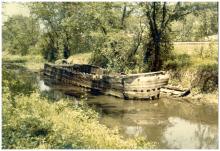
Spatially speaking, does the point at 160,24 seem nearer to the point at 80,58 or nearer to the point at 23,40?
the point at 80,58

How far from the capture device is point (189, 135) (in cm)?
1922

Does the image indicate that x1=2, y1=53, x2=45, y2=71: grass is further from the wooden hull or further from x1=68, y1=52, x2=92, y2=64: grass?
the wooden hull

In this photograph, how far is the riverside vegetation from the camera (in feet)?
46.6

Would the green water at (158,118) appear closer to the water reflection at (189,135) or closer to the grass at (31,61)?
the water reflection at (189,135)

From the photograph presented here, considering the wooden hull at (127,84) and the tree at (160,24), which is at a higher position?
the tree at (160,24)

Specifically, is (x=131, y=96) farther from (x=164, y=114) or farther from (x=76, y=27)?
(x=76, y=27)

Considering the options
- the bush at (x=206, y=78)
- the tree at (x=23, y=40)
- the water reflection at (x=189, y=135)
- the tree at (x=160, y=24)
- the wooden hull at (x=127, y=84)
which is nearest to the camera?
the water reflection at (x=189, y=135)

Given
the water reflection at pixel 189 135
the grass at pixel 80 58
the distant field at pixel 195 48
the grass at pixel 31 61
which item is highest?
the distant field at pixel 195 48

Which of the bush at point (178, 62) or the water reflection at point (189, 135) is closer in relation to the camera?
the water reflection at point (189, 135)

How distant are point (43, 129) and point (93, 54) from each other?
21049 millimetres

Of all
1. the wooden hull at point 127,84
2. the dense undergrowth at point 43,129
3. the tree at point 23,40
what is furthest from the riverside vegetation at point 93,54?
the wooden hull at point 127,84

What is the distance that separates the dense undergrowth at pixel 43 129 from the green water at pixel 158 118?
2.58ft

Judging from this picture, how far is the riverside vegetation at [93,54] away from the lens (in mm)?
14213

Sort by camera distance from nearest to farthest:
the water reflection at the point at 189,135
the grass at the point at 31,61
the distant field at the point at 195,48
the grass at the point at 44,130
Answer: the grass at the point at 44,130 → the water reflection at the point at 189,135 → the distant field at the point at 195,48 → the grass at the point at 31,61
